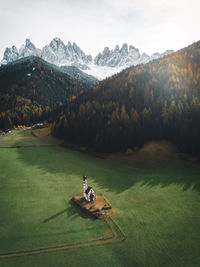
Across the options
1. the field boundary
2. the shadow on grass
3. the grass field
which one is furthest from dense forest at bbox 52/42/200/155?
the field boundary

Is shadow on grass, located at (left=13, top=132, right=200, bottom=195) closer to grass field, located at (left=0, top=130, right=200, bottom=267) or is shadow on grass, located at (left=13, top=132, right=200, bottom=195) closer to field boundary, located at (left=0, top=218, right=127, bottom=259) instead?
grass field, located at (left=0, top=130, right=200, bottom=267)

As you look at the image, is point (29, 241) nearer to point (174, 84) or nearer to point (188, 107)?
point (188, 107)

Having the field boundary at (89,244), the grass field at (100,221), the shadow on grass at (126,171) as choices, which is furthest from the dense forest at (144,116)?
the field boundary at (89,244)

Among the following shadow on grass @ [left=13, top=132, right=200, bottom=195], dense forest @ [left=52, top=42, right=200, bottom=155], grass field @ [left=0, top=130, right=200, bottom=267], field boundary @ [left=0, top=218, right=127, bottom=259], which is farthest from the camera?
dense forest @ [left=52, top=42, right=200, bottom=155]

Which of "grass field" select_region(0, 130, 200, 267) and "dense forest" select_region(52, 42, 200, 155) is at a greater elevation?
"dense forest" select_region(52, 42, 200, 155)

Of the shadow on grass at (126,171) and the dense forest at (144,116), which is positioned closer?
the shadow on grass at (126,171)

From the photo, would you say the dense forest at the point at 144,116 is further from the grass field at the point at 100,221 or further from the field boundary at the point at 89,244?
the field boundary at the point at 89,244
